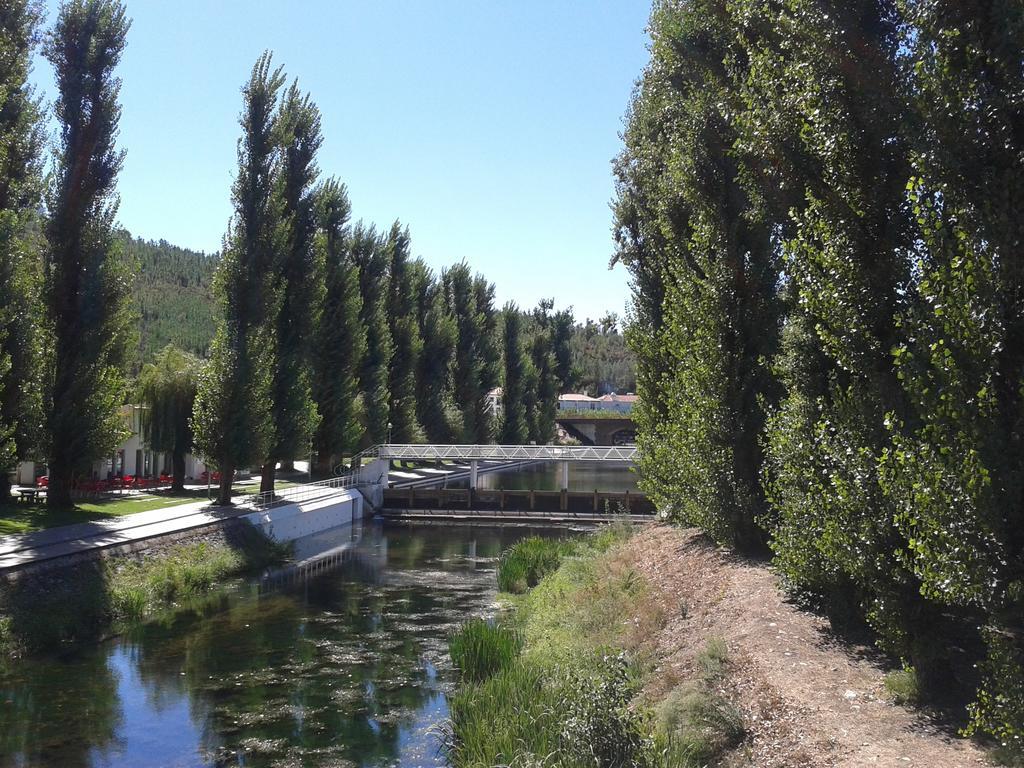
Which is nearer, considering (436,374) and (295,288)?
(295,288)

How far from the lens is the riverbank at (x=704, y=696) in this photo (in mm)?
8805

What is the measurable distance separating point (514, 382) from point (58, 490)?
171 feet

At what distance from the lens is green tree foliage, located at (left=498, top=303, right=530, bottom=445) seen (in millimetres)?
75750

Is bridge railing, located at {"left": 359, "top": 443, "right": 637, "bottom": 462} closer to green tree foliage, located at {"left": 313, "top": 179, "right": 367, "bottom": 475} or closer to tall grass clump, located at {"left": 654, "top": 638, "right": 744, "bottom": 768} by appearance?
green tree foliage, located at {"left": 313, "top": 179, "right": 367, "bottom": 475}

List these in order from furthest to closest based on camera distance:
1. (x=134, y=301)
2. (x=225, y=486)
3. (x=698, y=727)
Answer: (x=134, y=301)
(x=225, y=486)
(x=698, y=727)

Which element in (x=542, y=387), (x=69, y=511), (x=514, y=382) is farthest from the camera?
(x=542, y=387)

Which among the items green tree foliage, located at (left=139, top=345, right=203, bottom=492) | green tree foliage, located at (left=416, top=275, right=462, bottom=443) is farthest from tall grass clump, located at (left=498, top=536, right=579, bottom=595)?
green tree foliage, located at (left=416, top=275, right=462, bottom=443)

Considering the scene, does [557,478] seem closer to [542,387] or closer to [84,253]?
[542,387]

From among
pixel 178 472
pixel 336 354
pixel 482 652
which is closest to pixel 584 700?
pixel 482 652

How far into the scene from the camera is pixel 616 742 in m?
9.96

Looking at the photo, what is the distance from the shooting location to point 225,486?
33562 millimetres

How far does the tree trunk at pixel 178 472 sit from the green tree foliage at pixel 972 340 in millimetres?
35991

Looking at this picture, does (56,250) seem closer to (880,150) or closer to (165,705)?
(165,705)

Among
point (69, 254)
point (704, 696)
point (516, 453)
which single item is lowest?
point (704, 696)
